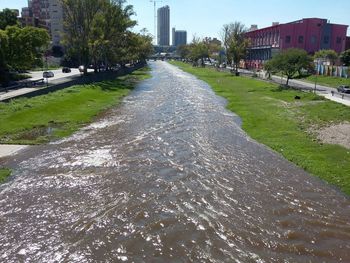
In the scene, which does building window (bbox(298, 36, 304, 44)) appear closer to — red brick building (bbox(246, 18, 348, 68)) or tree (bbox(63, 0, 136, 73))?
red brick building (bbox(246, 18, 348, 68))

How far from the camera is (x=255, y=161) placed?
2562cm

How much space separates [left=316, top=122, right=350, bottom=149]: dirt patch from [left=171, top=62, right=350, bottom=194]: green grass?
746 mm

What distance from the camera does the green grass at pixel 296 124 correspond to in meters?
24.1

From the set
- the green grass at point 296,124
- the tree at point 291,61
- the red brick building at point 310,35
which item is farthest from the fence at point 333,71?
the green grass at point 296,124

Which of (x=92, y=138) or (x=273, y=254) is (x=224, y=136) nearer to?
(x=92, y=138)

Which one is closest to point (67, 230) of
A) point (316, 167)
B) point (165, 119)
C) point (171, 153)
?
point (171, 153)

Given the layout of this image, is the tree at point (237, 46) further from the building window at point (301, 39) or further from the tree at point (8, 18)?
the tree at point (8, 18)

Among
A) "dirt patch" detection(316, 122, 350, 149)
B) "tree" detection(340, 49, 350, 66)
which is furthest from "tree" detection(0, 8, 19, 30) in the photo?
"tree" detection(340, 49, 350, 66)

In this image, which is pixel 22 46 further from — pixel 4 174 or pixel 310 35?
pixel 310 35

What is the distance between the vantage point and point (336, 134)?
103 ft

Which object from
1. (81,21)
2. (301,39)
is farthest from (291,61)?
(301,39)

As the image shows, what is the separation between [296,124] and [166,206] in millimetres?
21574

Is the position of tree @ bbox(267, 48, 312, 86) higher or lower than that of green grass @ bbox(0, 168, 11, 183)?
higher

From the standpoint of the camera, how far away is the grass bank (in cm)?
3158
